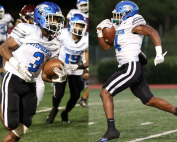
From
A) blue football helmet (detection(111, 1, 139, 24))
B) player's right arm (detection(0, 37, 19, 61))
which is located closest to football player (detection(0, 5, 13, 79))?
blue football helmet (detection(111, 1, 139, 24))

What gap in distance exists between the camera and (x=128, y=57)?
3.18 m

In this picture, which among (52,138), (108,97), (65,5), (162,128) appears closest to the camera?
(108,97)

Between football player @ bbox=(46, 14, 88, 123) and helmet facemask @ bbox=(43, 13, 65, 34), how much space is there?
1333mm

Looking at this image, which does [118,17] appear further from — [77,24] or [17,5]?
[17,5]

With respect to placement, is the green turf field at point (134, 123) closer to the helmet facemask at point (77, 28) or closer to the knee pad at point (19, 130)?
the knee pad at point (19, 130)

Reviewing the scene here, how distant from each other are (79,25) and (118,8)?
110 centimetres

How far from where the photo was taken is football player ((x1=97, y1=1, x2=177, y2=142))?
119 inches

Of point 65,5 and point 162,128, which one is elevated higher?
point 65,5

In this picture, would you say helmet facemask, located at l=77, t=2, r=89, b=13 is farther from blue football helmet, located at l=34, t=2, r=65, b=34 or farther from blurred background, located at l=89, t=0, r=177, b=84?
blurred background, located at l=89, t=0, r=177, b=84

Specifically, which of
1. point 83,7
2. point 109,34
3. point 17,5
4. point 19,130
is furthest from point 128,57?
point 17,5

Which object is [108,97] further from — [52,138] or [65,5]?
[65,5]

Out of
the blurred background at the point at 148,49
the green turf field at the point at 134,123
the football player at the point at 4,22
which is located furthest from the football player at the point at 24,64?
the blurred background at the point at 148,49

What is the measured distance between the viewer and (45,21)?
9.48 feet

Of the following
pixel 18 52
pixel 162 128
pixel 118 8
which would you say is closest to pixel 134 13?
pixel 118 8
